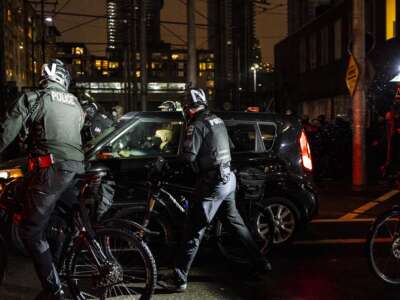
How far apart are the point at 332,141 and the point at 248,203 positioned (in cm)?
913

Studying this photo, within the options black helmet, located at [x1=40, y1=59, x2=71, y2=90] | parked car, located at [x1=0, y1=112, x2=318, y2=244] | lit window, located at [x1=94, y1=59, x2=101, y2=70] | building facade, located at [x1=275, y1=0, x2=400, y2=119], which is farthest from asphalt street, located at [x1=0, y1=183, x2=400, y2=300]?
lit window, located at [x1=94, y1=59, x2=101, y2=70]

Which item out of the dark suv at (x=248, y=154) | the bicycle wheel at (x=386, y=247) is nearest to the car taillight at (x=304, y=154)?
the dark suv at (x=248, y=154)

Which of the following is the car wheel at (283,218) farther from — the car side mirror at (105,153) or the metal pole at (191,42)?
the metal pole at (191,42)

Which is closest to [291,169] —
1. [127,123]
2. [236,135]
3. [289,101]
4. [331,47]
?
[236,135]

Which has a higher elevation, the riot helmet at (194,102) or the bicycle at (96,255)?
the riot helmet at (194,102)

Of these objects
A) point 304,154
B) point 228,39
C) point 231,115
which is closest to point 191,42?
point 231,115

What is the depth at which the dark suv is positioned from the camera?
647cm

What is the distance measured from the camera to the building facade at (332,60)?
18391mm

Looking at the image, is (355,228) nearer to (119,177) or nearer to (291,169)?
(291,169)

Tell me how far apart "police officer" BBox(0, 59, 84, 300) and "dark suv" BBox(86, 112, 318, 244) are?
191 cm

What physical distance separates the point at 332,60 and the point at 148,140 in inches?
1000

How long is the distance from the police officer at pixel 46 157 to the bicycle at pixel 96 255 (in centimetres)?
16

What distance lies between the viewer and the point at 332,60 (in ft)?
100

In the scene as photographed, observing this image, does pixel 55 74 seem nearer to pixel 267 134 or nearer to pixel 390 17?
pixel 267 134
